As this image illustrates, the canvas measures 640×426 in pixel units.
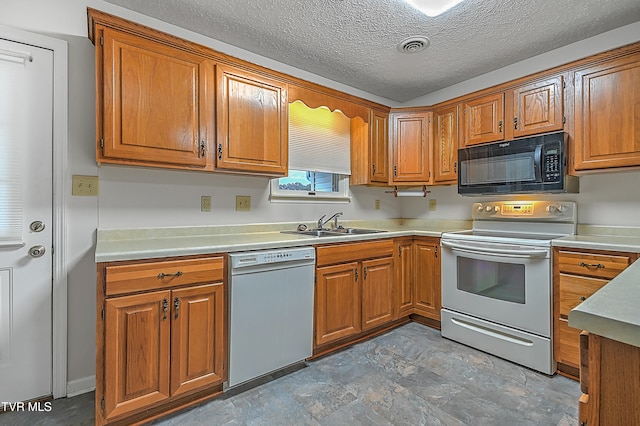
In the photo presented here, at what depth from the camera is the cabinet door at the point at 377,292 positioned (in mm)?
2615

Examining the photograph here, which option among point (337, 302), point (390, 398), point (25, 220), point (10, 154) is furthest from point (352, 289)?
point (10, 154)

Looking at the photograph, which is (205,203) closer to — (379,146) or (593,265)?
(379,146)

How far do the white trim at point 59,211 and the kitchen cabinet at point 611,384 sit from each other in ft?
7.79

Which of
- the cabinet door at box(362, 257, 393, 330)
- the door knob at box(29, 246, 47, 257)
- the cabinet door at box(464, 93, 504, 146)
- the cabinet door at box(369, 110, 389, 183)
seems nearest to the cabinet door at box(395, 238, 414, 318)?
the cabinet door at box(362, 257, 393, 330)

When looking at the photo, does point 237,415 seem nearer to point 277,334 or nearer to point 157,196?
point 277,334

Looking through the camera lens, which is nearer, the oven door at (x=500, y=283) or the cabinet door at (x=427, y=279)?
the oven door at (x=500, y=283)

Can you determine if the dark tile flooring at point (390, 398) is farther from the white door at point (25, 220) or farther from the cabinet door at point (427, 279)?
the cabinet door at point (427, 279)

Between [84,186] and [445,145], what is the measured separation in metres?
2.94

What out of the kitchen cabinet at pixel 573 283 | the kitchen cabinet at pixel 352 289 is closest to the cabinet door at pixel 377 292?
the kitchen cabinet at pixel 352 289

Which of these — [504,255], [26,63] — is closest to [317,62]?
[26,63]

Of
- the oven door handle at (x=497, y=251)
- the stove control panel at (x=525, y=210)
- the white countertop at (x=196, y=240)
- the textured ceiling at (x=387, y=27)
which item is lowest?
the oven door handle at (x=497, y=251)

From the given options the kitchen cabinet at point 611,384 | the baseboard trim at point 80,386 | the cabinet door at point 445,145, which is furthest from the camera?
the cabinet door at point 445,145

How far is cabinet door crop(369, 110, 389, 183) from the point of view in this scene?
125 inches

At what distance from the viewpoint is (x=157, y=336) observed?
5.44ft
